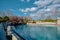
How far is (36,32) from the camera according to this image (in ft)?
8.19

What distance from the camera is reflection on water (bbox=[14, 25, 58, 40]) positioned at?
2.48 metres

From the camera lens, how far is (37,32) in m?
2.50

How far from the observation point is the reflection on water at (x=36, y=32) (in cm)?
248

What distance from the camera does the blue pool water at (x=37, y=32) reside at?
248 centimetres

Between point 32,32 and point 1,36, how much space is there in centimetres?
57

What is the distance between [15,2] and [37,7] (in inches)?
15.5

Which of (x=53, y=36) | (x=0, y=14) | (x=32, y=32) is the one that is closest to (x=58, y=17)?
(x=53, y=36)

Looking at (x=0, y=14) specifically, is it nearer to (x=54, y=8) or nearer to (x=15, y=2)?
(x=15, y=2)

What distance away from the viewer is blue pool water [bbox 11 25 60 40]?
2.48m

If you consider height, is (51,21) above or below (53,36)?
above

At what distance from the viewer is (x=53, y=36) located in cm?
247

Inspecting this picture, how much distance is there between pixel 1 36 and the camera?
8.45ft

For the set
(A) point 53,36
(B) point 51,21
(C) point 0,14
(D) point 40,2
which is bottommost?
(A) point 53,36

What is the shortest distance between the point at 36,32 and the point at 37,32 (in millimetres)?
19
